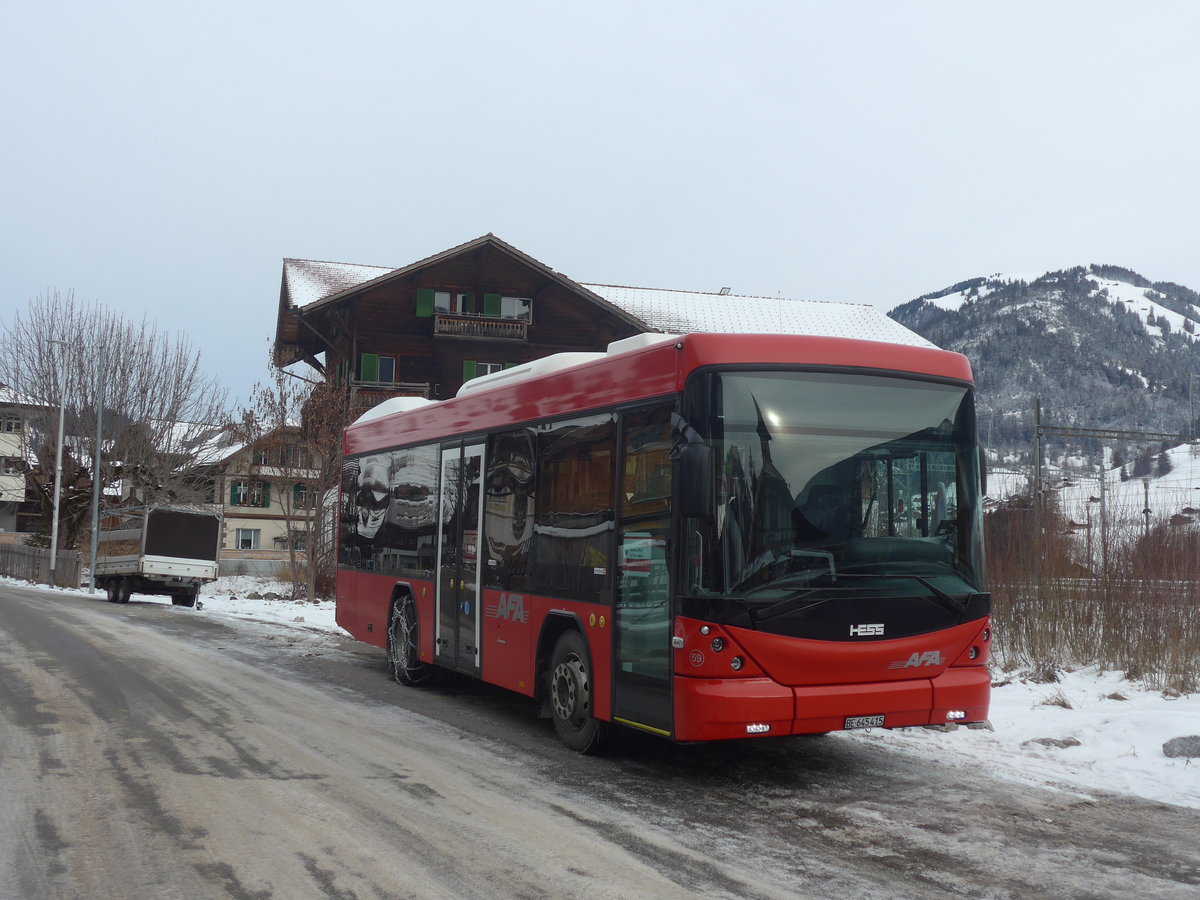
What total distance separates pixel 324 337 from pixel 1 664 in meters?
34.5

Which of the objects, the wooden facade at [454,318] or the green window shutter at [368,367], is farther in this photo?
the green window shutter at [368,367]

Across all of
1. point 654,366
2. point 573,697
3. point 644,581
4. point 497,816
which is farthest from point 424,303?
point 497,816

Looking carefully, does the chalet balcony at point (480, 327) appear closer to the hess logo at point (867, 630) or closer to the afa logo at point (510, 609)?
the afa logo at point (510, 609)

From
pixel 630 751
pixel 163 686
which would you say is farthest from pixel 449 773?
pixel 163 686

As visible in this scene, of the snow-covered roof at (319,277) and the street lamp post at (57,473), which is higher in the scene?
the snow-covered roof at (319,277)

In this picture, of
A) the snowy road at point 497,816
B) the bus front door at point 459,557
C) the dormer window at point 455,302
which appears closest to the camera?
the snowy road at point 497,816

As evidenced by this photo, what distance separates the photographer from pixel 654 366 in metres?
7.79

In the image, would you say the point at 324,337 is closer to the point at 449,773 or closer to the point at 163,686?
the point at 163,686

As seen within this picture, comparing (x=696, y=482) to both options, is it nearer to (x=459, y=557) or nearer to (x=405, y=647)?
(x=459, y=557)

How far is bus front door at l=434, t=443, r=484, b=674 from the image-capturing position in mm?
10500

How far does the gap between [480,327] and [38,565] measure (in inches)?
807

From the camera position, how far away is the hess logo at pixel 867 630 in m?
7.41

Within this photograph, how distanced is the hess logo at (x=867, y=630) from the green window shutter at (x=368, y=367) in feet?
135

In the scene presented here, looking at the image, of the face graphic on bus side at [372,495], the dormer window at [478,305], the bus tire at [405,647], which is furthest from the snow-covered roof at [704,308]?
the bus tire at [405,647]
